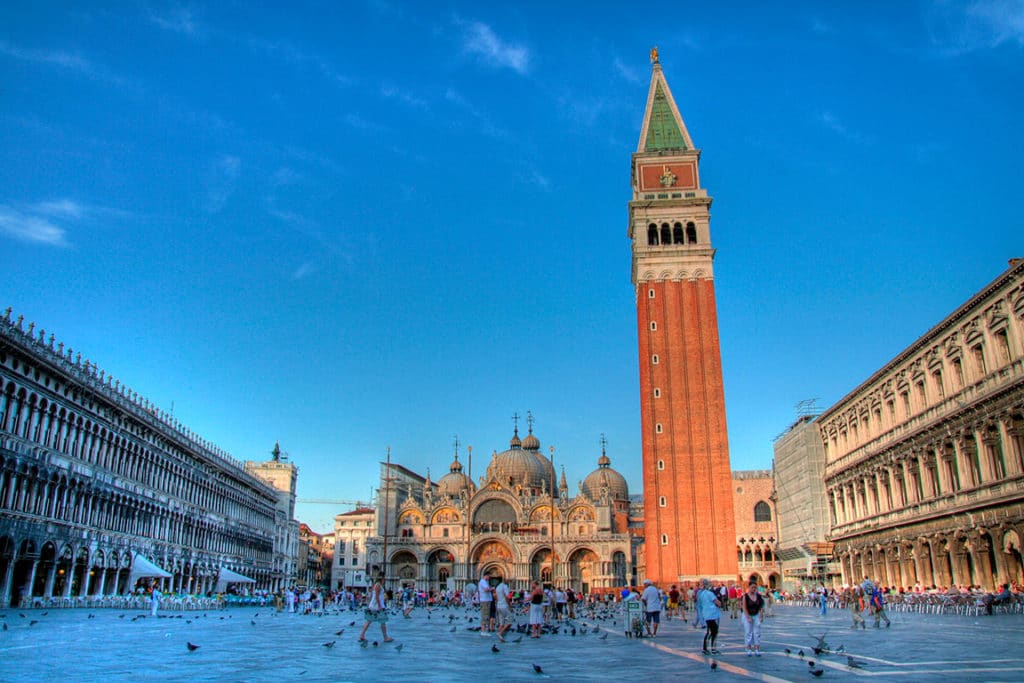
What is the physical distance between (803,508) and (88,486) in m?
42.4

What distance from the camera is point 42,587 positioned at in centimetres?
3353

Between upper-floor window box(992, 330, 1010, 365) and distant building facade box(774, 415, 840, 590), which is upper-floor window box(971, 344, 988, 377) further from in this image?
distant building facade box(774, 415, 840, 590)

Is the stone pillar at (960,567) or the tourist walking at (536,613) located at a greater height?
the stone pillar at (960,567)

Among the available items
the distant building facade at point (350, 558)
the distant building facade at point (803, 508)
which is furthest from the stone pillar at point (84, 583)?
the distant building facade at point (350, 558)

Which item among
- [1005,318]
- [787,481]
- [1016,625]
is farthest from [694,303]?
[1016,625]

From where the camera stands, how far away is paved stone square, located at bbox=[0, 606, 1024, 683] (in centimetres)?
1007

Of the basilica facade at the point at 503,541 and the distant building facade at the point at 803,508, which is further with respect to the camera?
the basilica facade at the point at 503,541

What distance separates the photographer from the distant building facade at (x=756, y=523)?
71.4 meters

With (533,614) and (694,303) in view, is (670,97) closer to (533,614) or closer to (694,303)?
(694,303)

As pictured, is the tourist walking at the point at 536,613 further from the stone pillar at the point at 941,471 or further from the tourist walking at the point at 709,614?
the stone pillar at the point at 941,471

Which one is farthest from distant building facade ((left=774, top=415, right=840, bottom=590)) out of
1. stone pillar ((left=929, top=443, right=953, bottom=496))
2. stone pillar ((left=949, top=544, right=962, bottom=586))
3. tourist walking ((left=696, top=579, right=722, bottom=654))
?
tourist walking ((left=696, top=579, right=722, bottom=654))

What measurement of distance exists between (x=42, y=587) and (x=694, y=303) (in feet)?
139

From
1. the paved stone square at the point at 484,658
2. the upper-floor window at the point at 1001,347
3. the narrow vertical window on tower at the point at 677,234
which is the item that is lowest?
the paved stone square at the point at 484,658

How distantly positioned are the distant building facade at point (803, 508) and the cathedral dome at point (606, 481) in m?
27.4
